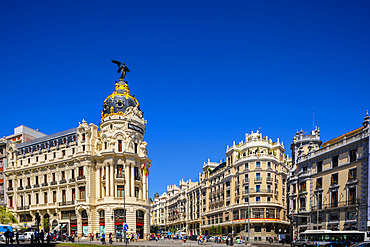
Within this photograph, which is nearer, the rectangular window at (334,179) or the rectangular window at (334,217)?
the rectangular window at (334,217)

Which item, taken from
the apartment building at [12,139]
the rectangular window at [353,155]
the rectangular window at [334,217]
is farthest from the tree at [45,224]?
the rectangular window at [353,155]

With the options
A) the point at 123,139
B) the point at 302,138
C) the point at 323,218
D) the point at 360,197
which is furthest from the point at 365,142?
the point at 123,139

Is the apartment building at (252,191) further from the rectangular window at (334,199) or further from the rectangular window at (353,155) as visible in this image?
the rectangular window at (353,155)

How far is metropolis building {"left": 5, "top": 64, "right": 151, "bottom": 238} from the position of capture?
2837 inches

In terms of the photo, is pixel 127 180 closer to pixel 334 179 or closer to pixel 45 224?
pixel 45 224

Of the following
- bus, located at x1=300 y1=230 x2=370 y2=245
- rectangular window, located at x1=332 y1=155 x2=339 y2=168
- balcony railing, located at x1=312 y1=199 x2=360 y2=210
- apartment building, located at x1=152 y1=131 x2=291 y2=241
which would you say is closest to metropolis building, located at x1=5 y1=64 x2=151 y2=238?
apartment building, located at x1=152 y1=131 x2=291 y2=241

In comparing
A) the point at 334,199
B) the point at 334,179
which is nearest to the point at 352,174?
the point at 334,179

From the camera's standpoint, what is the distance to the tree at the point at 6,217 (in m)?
78.0

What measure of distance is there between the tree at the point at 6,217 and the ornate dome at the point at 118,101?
89.8ft

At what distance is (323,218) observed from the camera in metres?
57.3

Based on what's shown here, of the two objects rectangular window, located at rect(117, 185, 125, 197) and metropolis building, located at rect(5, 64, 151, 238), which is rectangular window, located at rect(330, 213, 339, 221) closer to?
metropolis building, located at rect(5, 64, 151, 238)

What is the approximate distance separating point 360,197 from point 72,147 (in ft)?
171

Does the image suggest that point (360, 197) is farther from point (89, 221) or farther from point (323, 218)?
point (89, 221)

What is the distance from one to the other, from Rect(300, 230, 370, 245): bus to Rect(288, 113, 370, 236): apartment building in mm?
6017
